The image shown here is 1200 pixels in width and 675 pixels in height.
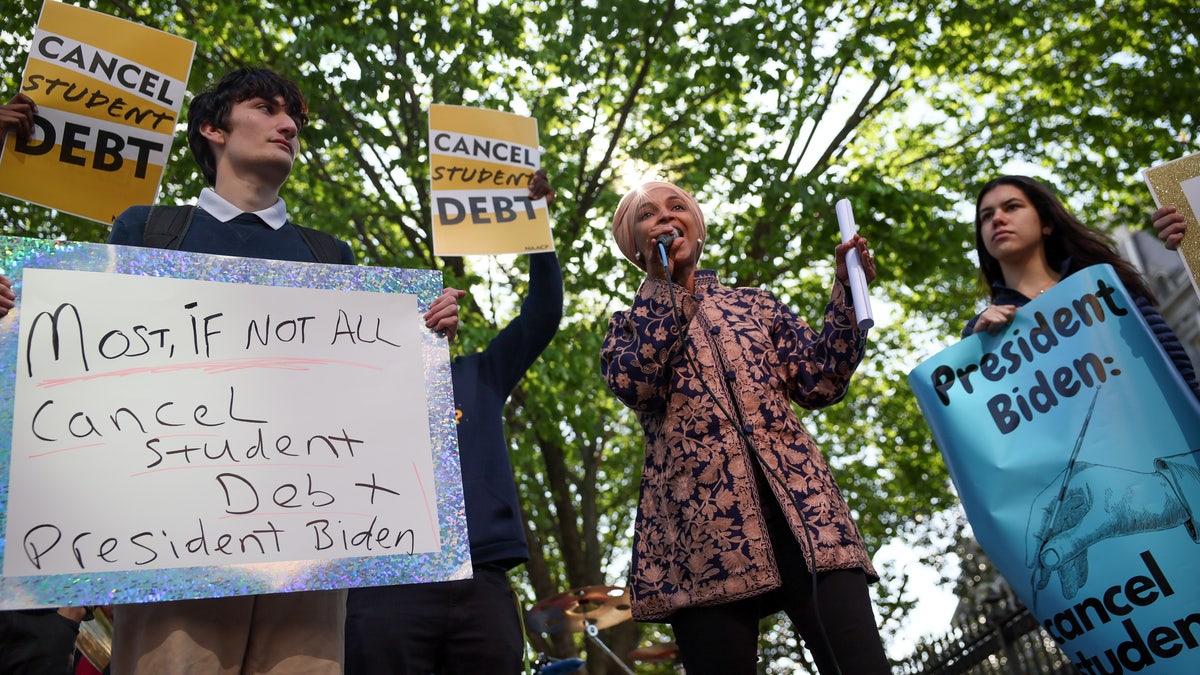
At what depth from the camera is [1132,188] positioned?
10.5 metres

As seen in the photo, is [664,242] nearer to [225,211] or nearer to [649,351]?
[649,351]

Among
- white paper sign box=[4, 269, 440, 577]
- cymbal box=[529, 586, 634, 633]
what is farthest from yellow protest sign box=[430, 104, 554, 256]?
cymbal box=[529, 586, 634, 633]

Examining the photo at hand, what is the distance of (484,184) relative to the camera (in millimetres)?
4234

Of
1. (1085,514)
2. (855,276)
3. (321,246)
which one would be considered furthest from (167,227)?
(1085,514)

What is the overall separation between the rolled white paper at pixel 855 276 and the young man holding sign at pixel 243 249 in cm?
99

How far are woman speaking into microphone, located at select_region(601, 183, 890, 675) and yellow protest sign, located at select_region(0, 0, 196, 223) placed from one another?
1811mm

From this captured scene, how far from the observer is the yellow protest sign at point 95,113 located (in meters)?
3.35

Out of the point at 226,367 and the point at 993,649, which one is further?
the point at 993,649

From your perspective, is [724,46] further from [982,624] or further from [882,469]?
[882,469]

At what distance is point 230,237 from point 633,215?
1131 millimetres

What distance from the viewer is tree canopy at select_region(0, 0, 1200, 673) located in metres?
8.37

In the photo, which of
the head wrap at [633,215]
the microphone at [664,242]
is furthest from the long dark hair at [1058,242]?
the microphone at [664,242]

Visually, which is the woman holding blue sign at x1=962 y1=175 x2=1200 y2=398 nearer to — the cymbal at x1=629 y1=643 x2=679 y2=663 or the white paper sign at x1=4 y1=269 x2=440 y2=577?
the white paper sign at x1=4 y1=269 x2=440 y2=577

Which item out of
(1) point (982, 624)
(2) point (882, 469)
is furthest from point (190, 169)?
(2) point (882, 469)
